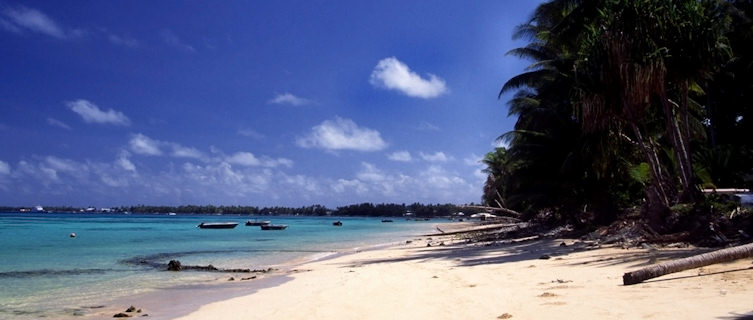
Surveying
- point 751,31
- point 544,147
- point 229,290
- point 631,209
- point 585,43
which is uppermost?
point 751,31

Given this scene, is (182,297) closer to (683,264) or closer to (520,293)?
(520,293)

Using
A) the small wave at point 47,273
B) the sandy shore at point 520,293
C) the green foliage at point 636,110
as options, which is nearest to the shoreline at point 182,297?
the sandy shore at point 520,293

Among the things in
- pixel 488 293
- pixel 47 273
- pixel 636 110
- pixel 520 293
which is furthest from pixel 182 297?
pixel 636 110

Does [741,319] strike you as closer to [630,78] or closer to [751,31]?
[630,78]

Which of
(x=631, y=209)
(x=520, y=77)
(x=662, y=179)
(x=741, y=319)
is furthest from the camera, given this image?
(x=520, y=77)

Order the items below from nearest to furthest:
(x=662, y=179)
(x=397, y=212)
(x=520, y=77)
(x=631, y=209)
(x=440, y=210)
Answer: (x=662, y=179), (x=631, y=209), (x=520, y=77), (x=440, y=210), (x=397, y=212)

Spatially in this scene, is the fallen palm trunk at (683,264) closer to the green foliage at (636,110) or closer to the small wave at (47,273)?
the green foliage at (636,110)

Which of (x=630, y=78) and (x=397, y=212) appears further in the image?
(x=397, y=212)

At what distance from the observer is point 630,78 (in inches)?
493

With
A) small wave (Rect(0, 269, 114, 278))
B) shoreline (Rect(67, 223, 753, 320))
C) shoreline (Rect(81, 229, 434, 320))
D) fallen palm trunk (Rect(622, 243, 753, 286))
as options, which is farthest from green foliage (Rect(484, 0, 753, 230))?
small wave (Rect(0, 269, 114, 278))

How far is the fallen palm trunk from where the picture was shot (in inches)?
252

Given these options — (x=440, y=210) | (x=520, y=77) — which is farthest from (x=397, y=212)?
(x=520, y=77)

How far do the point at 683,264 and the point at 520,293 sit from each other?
2158mm

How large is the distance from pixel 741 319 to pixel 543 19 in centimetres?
2536
